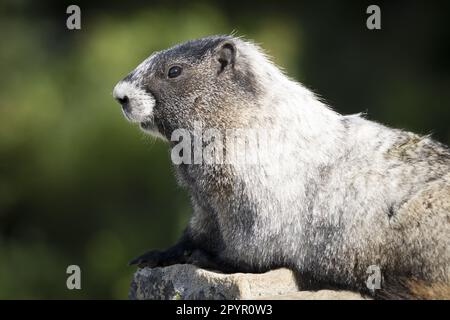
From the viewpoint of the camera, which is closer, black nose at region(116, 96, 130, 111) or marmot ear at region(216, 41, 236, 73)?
black nose at region(116, 96, 130, 111)

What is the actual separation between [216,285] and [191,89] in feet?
4.90

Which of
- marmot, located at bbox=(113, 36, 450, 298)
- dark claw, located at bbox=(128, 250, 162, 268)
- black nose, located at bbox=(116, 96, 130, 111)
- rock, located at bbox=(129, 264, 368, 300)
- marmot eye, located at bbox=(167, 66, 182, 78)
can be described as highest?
marmot eye, located at bbox=(167, 66, 182, 78)

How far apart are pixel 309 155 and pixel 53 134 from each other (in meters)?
9.46

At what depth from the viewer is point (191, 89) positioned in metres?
6.28

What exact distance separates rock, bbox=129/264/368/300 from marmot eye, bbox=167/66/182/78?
1.45 m

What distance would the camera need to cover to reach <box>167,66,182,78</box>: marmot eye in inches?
249

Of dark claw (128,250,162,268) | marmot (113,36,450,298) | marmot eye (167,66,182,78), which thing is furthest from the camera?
dark claw (128,250,162,268)

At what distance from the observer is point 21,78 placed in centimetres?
1573

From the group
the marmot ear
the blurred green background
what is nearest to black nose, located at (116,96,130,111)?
the marmot ear

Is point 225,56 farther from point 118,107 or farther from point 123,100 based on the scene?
point 118,107

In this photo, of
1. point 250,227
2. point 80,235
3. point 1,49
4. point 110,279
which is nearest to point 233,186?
point 250,227

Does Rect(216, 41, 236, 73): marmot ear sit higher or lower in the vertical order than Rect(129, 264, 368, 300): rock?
higher

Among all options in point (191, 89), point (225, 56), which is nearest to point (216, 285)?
point (191, 89)

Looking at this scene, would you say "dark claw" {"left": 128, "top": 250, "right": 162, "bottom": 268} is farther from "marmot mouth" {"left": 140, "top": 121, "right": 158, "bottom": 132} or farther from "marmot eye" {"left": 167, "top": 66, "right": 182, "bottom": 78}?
"marmot eye" {"left": 167, "top": 66, "right": 182, "bottom": 78}
